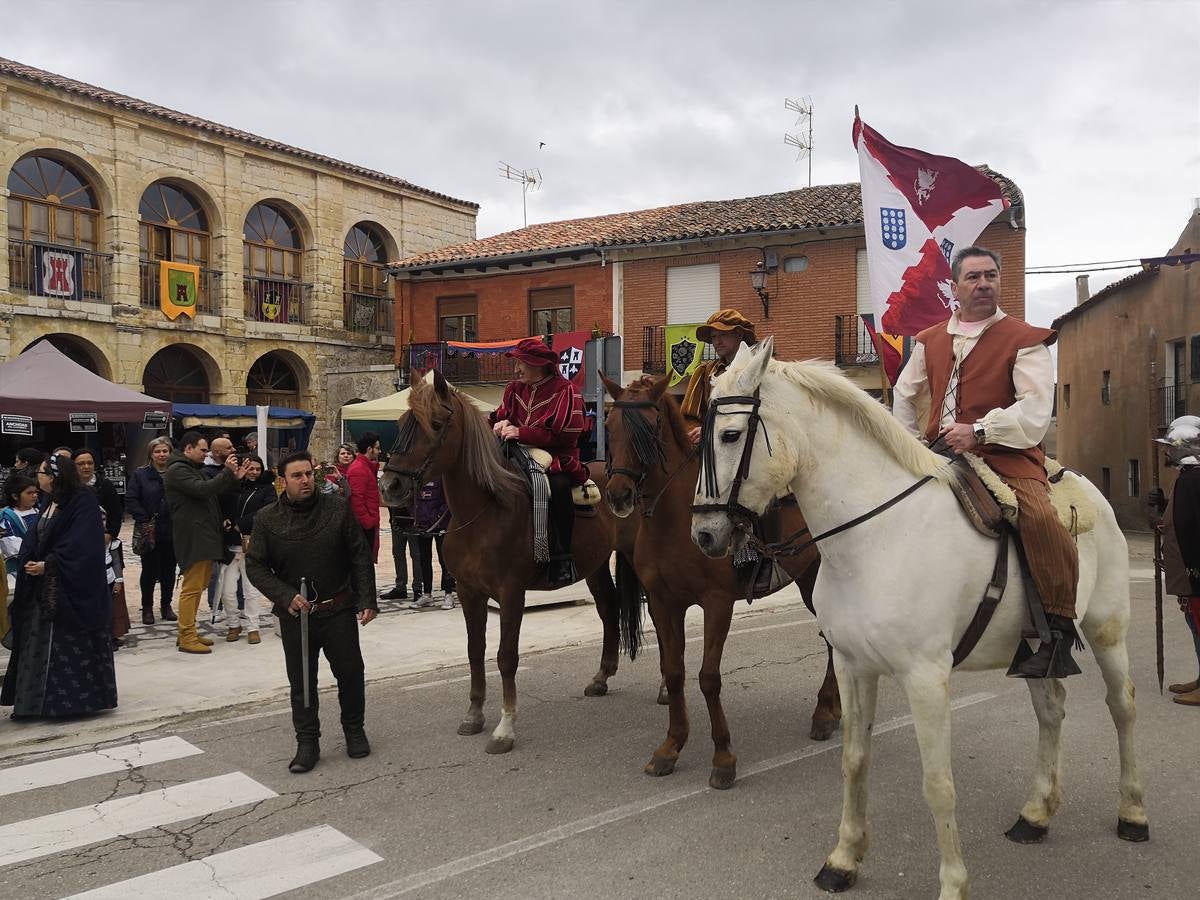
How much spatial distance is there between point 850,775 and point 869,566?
2.95ft

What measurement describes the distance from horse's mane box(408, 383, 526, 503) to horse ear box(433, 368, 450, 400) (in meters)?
0.03

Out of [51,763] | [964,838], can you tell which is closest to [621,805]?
[964,838]

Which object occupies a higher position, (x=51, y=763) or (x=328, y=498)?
(x=328, y=498)

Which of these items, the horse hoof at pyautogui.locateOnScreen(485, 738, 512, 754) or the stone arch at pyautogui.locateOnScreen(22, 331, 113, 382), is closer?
the horse hoof at pyautogui.locateOnScreen(485, 738, 512, 754)

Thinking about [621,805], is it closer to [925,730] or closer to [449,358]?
[925,730]

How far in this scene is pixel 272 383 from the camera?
24.9 meters

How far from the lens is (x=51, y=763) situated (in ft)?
16.1

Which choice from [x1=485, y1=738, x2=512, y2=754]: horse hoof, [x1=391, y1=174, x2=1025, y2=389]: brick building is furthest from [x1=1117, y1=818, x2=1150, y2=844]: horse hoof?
[x1=391, y1=174, x2=1025, y2=389]: brick building

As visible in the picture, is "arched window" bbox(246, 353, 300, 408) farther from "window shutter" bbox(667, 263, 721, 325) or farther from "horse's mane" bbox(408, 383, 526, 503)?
"horse's mane" bbox(408, 383, 526, 503)

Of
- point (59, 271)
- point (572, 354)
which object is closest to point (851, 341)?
point (572, 354)

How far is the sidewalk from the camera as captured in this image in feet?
18.4

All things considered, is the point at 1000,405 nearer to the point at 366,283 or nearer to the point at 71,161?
the point at 71,161

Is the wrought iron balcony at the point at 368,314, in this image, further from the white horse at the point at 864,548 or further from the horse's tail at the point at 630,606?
the white horse at the point at 864,548

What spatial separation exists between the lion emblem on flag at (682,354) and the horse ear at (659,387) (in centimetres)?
1704
